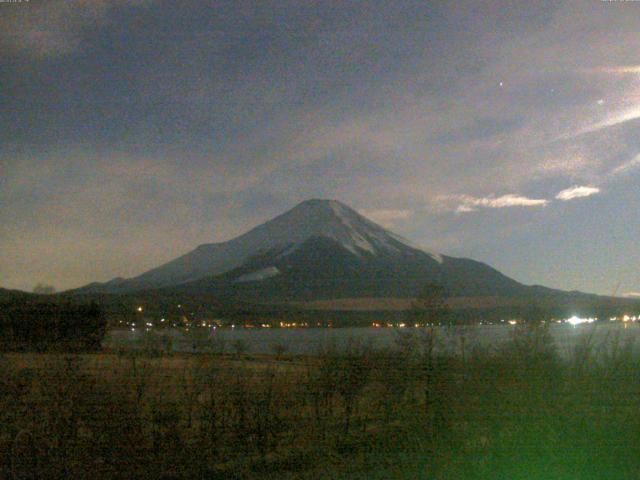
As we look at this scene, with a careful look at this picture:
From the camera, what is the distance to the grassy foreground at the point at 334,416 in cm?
831

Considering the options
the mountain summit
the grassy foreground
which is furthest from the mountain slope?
the grassy foreground

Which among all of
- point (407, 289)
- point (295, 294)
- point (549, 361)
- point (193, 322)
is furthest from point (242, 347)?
point (295, 294)

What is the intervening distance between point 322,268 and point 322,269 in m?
0.69

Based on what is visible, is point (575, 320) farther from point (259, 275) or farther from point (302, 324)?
point (259, 275)

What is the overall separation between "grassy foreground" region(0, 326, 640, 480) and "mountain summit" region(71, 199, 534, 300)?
69.6 feet

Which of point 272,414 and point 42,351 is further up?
point 42,351

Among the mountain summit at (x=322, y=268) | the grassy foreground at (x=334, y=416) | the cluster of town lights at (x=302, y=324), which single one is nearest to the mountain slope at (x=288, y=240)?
the mountain summit at (x=322, y=268)

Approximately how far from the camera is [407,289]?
50.9 meters

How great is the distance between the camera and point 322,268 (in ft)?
241

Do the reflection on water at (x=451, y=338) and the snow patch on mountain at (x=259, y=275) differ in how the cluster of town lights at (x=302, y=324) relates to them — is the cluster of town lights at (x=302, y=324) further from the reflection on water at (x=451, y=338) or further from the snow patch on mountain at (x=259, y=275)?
the snow patch on mountain at (x=259, y=275)

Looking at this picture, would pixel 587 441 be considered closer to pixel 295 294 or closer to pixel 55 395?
pixel 55 395

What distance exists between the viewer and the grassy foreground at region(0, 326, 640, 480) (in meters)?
8.31

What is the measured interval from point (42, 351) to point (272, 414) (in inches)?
141

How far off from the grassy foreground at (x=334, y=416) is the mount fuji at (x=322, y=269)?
1665 centimetres
